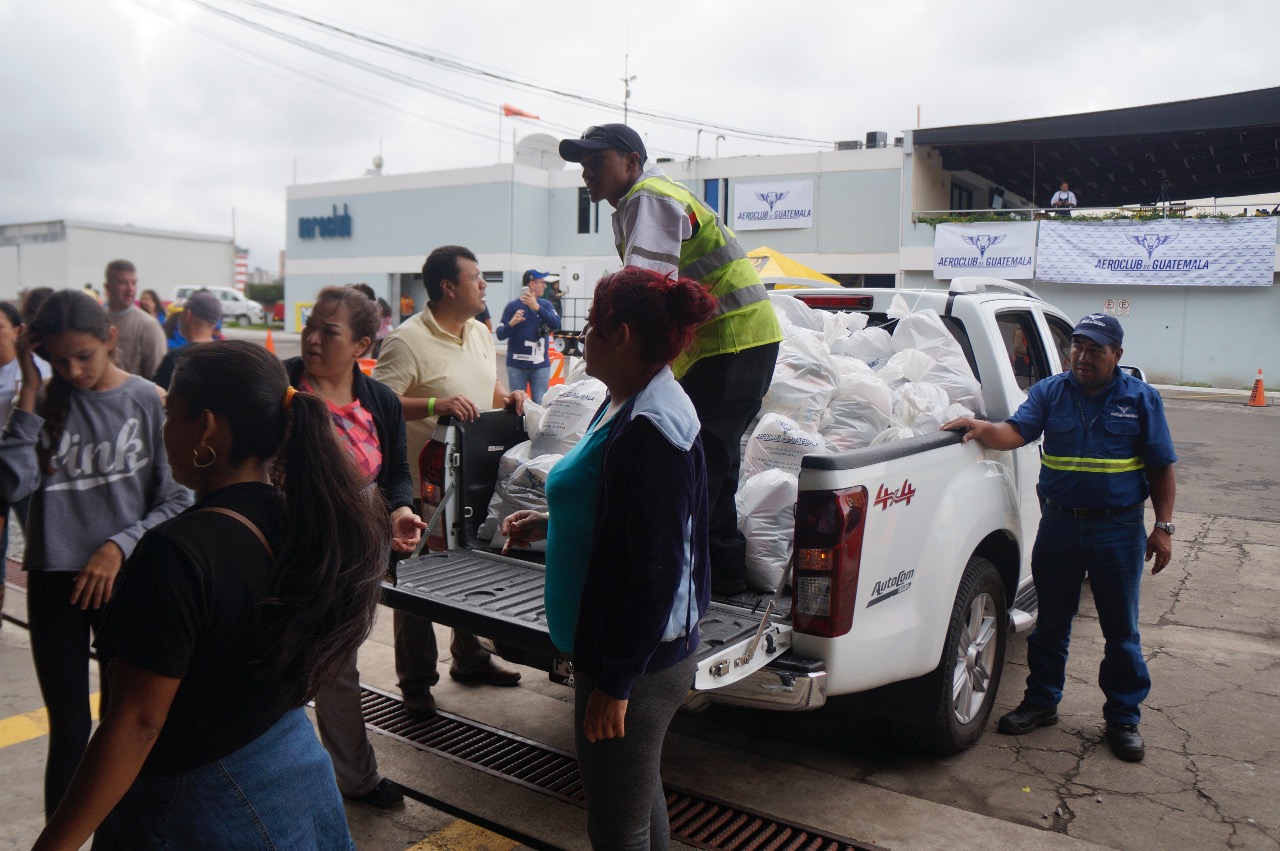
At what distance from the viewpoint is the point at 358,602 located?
1.97 meters

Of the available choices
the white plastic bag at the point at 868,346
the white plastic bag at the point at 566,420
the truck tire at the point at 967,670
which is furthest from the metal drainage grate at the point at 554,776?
the white plastic bag at the point at 868,346

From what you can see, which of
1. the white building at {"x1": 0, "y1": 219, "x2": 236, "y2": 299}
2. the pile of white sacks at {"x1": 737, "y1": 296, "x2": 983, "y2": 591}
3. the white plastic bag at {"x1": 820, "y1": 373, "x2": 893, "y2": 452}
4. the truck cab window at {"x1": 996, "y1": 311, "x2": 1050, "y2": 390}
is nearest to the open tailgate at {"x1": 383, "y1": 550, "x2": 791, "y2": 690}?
the pile of white sacks at {"x1": 737, "y1": 296, "x2": 983, "y2": 591}

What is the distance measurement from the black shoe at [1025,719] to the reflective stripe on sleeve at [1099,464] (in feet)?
3.54

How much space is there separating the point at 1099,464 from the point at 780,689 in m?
1.98

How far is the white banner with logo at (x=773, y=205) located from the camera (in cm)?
3038

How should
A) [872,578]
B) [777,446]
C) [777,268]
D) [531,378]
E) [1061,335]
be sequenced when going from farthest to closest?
[777,268], [531,378], [1061,335], [777,446], [872,578]

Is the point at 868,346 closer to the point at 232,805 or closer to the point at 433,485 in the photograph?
the point at 433,485

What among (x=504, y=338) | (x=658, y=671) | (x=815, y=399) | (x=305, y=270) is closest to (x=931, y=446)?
(x=815, y=399)

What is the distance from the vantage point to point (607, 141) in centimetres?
365

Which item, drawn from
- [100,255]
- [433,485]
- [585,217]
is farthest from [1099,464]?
[100,255]

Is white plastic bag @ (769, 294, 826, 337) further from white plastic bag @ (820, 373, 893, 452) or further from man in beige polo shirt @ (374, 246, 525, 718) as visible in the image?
man in beige polo shirt @ (374, 246, 525, 718)

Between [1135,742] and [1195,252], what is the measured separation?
23095 mm

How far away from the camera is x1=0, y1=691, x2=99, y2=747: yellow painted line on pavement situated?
4207 millimetres

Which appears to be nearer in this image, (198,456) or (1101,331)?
(198,456)
